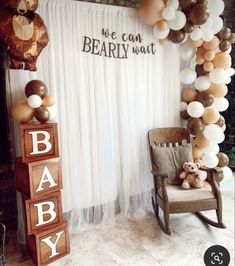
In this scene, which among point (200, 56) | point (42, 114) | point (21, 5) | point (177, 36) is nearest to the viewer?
point (21, 5)

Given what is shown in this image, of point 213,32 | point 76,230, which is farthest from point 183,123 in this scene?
point 76,230

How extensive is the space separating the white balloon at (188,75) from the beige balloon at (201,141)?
63cm

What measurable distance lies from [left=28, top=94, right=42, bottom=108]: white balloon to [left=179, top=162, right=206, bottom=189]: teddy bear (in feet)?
5.20

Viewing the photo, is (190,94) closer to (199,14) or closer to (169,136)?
(169,136)

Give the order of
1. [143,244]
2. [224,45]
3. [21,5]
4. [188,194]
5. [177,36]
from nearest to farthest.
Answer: [21,5]
[143,244]
[188,194]
[177,36]
[224,45]

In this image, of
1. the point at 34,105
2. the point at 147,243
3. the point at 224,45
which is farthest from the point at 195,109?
the point at 34,105

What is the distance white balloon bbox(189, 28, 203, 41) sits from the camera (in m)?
2.75

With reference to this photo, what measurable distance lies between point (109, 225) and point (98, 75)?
1538mm

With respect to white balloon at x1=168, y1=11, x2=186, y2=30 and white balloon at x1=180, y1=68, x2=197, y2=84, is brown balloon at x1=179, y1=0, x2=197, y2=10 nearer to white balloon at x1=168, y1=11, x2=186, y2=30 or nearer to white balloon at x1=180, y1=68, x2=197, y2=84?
white balloon at x1=168, y1=11, x2=186, y2=30

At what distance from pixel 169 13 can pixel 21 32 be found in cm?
141

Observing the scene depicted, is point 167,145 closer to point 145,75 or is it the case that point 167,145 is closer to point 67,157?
point 145,75

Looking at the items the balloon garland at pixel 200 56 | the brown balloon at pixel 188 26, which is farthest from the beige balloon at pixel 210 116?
the brown balloon at pixel 188 26

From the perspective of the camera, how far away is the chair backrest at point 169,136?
9.76 ft

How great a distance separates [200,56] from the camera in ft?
9.77
